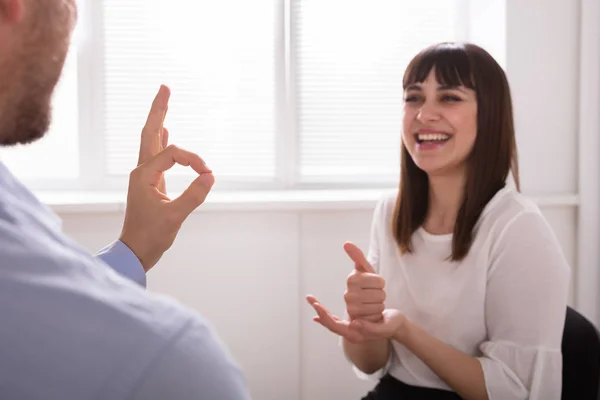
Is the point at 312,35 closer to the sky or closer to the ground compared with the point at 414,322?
closer to the sky

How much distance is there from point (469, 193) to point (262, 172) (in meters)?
1.07

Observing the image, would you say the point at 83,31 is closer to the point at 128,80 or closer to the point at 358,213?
the point at 128,80

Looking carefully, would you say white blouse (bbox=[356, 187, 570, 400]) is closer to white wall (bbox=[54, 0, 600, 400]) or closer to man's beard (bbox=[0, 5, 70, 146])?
white wall (bbox=[54, 0, 600, 400])

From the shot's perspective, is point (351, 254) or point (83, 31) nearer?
point (351, 254)

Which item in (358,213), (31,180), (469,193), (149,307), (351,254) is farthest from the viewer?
(31,180)

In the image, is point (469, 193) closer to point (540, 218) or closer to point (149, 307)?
point (540, 218)

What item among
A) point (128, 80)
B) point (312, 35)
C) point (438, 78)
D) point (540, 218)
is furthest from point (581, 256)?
point (128, 80)

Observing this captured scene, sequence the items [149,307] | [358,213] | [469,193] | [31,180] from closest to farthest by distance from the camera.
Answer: [149,307], [469,193], [358,213], [31,180]

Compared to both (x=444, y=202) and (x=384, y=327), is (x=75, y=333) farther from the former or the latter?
(x=444, y=202)

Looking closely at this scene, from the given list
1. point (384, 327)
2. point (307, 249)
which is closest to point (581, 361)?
point (384, 327)

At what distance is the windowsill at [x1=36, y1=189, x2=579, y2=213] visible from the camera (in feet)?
6.47

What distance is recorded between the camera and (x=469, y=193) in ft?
4.63

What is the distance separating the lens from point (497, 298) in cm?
130

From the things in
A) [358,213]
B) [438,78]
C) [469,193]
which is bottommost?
[358,213]
